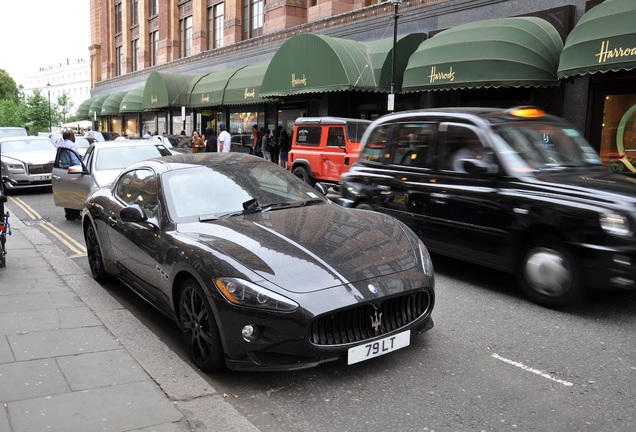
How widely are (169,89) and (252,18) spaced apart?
596cm

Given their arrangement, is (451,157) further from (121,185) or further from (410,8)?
(410,8)

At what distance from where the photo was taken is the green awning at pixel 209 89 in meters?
26.5

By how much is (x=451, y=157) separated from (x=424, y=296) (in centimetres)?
284

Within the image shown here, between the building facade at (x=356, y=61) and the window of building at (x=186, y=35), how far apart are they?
65 millimetres

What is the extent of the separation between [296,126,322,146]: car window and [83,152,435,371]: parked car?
1025 centimetres

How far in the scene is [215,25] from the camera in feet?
106

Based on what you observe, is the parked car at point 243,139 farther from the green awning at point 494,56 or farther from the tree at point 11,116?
the tree at point 11,116

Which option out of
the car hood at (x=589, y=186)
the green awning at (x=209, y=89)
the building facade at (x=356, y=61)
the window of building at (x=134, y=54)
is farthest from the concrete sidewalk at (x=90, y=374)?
the window of building at (x=134, y=54)

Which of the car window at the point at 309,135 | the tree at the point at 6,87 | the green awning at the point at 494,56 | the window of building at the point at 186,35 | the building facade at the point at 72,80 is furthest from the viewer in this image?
the building facade at the point at 72,80

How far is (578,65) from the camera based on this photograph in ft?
38.3

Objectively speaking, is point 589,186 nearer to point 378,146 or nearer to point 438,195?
point 438,195

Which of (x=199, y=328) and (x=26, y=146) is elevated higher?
(x=26, y=146)

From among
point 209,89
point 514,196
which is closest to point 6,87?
point 209,89

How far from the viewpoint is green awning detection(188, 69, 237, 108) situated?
26.5 meters
